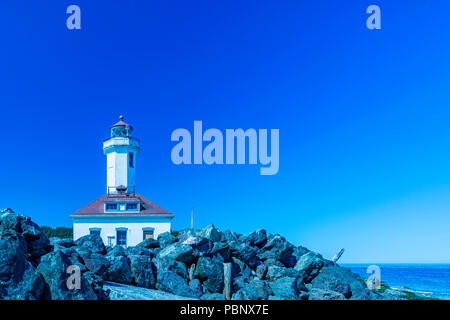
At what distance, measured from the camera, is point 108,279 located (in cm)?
1250

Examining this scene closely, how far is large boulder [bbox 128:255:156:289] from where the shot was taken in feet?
42.6

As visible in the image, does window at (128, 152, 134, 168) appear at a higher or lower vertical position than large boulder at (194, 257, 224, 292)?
higher

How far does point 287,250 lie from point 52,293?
13.4 m

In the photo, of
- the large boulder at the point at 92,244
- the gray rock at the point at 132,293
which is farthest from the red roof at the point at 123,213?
the gray rock at the point at 132,293

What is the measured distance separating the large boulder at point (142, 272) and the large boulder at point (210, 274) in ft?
6.86

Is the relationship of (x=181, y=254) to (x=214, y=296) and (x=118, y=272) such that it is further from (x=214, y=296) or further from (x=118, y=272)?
(x=118, y=272)

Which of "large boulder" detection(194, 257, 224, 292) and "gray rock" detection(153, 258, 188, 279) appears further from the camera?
"large boulder" detection(194, 257, 224, 292)

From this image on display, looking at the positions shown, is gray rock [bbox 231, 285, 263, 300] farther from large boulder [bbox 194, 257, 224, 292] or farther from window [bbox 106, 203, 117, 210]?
window [bbox 106, 203, 117, 210]

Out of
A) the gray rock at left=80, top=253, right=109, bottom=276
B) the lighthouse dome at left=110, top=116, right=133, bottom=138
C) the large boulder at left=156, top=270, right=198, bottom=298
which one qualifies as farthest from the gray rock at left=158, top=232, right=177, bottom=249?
the lighthouse dome at left=110, top=116, right=133, bottom=138

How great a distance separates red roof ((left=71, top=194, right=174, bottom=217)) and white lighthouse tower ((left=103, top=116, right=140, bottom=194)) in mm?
1876

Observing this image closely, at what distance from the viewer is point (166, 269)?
45.5 feet
